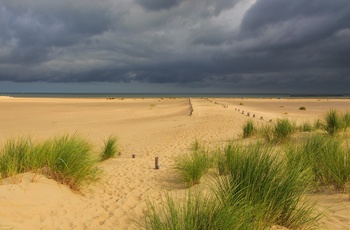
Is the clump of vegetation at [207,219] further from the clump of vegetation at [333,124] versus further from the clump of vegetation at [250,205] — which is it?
the clump of vegetation at [333,124]

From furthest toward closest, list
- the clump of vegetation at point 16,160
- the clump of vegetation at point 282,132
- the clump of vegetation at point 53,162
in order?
1. the clump of vegetation at point 282,132
2. the clump of vegetation at point 53,162
3. the clump of vegetation at point 16,160

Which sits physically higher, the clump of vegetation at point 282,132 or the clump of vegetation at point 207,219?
the clump of vegetation at point 207,219

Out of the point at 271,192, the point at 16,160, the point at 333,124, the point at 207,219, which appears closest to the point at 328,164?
the point at 271,192

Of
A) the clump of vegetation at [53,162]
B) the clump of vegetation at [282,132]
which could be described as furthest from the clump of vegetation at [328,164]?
the clump of vegetation at [282,132]

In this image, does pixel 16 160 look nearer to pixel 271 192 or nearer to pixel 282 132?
pixel 271 192

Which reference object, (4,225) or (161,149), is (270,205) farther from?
(161,149)

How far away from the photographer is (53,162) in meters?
6.52

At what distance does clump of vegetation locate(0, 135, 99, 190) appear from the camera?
6414 mm

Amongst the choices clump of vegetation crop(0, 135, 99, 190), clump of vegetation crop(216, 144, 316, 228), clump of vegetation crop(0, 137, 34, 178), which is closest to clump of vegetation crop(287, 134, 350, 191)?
clump of vegetation crop(216, 144, 316, 228)

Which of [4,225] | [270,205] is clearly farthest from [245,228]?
[4,225]

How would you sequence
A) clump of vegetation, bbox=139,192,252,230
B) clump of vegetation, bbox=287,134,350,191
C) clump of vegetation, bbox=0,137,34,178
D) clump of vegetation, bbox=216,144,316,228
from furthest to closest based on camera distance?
clump of vegetation, bbox=0,137,34,178 → clump of vegetation, bbox=287,134,350,191 → clump of vegetation, bbox=216,144,316,228 → clump of vegetation, bbox=139,192,252,230

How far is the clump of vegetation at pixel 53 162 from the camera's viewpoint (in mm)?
6414

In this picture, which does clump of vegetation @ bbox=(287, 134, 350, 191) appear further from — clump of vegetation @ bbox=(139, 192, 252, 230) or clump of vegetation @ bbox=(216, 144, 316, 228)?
clump of vegetation @ bbox=(139, 192, 252, 230)

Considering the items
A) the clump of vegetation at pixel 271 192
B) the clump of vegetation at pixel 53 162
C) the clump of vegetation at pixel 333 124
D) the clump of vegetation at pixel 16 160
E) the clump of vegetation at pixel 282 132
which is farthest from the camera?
the clump of vegetation at pixel 333 124
